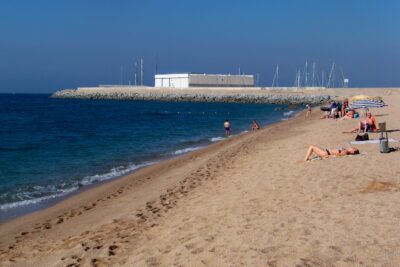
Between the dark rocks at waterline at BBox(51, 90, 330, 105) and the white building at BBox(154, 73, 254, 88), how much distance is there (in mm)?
11654

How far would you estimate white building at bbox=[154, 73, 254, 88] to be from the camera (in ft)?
380

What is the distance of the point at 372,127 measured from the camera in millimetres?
18312

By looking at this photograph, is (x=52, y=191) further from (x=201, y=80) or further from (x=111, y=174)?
(x=201, y=80)

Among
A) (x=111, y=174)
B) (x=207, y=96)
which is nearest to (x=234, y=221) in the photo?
(x=111, y=174)

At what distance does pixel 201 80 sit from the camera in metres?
118

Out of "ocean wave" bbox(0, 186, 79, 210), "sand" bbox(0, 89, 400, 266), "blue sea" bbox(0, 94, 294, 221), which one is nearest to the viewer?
"sand" bbox(0, 89, 400, 266)

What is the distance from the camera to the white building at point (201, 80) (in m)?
116

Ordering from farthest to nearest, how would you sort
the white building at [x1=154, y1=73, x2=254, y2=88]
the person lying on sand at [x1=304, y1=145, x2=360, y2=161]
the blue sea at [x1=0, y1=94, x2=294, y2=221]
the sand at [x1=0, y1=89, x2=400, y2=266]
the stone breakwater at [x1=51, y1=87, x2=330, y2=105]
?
the white building at [x1=154, y1=73, x2=254, y2=88]
the stone breakwater at [x1=51, y1=87, x2=330, y2=105]
the blue sea at [x1=0, y1=94, x2=294, y2=221]
the person lying on sand at [x1=304, y1=145, x2=360, y2=161]
the sand at [x1=0, y1=89, x2=400, y2=266]

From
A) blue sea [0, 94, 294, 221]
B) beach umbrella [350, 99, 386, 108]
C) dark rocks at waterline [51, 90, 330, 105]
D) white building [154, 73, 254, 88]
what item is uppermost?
white building [154, 73, 254, 88]

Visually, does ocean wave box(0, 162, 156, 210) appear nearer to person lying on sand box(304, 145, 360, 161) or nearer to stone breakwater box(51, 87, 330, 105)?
person lying on sand box(304, 145, 360, 161)

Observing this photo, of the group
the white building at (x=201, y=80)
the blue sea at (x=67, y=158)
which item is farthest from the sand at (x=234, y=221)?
the white building at (x=201, y=80)

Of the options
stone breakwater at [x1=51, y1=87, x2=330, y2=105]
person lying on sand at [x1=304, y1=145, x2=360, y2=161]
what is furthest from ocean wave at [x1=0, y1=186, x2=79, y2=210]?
stone breakwater at [x1=51, y1=87, x2=330, y2=105]

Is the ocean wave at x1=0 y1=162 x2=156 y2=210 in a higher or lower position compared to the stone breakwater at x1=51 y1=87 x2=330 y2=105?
lower

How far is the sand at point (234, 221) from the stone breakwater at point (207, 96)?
6660cm
